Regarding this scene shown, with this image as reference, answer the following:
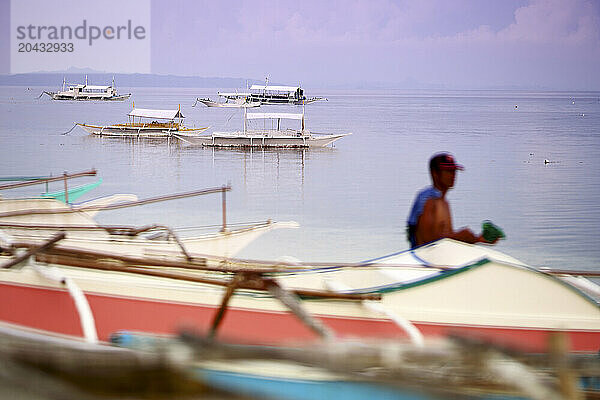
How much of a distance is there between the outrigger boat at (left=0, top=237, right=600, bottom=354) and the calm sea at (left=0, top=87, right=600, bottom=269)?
280 centimetres

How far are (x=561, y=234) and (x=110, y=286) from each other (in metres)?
5.10

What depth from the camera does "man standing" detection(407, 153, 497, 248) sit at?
1.89 metres

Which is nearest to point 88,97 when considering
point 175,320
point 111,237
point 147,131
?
point 147,131

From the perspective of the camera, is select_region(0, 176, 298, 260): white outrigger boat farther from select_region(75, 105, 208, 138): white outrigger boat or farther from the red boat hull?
select_region(75, 105, 208, 138): white outrigger boat

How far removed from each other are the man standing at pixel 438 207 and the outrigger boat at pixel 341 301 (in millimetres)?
54

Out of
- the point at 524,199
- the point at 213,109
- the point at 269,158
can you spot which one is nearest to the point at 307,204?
the point at 524,199

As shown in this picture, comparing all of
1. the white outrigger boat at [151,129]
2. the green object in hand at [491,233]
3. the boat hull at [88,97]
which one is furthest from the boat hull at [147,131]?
the boat hull at [88,97]

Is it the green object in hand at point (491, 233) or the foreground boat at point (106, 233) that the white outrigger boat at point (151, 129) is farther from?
the green object in hand at point (491, 233)

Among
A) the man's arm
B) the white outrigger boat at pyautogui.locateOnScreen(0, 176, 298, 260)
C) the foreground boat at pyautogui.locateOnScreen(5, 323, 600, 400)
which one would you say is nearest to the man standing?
the man's arm

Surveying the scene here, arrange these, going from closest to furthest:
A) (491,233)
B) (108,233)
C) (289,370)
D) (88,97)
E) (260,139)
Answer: (289,370) < (491,233) < (108,233) < (260,139) < (88,97)

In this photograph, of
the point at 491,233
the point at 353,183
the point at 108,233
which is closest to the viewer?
the point at 491,233

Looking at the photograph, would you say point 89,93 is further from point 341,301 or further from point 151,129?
point 341,301

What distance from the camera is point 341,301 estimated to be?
66.9 inches

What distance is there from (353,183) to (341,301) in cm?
796
